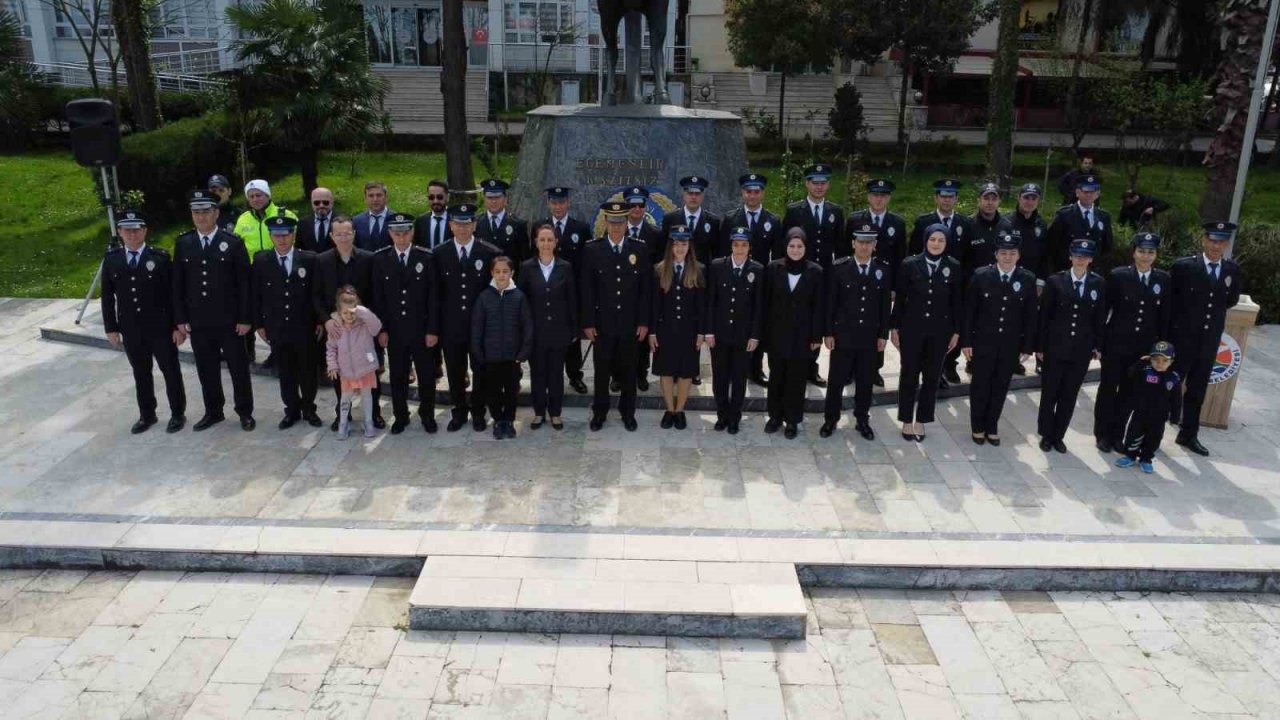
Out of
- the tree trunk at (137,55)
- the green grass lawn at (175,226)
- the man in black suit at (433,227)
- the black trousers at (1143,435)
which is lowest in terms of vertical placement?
the black trousers at (1143,435)

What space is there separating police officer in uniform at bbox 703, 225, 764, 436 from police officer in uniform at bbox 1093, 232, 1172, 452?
287 cm

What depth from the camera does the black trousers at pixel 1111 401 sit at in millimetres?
7602

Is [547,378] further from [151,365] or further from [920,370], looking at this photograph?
[151,365]

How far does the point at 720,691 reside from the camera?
191 inches

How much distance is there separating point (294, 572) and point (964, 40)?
2304 centimetres

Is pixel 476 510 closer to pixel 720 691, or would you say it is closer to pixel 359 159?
pixel 720 691

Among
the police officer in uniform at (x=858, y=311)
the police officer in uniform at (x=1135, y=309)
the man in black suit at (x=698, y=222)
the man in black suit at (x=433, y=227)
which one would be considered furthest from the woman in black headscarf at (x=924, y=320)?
the man in black suit at (x=433, y=227)

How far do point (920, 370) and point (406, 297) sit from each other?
4414 millimetres

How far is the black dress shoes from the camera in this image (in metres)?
7.92

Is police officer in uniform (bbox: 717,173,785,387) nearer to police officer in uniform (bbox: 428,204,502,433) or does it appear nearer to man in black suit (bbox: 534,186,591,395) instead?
man in black suit (bbox: 534,186,591,395)

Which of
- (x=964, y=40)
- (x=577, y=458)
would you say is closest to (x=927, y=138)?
(x=964, y=40)

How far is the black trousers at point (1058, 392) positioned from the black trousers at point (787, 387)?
1.99 m

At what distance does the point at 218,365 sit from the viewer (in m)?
7.98

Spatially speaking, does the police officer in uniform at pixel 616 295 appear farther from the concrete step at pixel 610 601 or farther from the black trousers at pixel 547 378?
the concrete step at pixel 610 601
